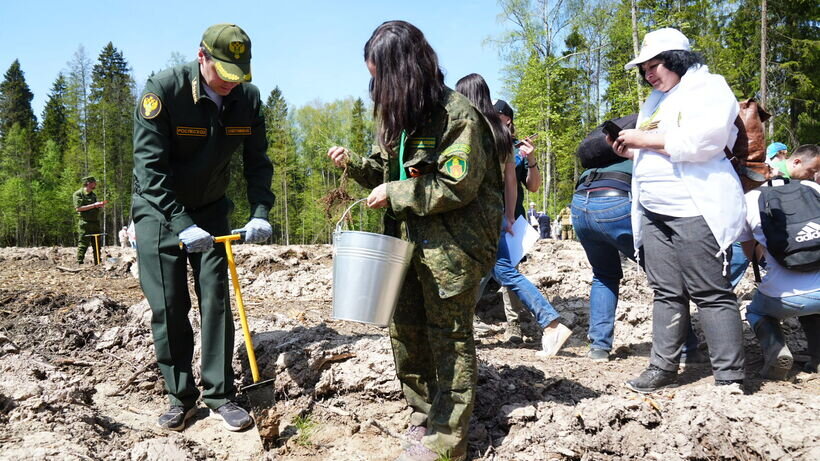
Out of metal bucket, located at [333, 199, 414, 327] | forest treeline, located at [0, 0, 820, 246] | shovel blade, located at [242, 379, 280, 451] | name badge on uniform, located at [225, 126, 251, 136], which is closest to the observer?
metal bucket, located at [333, 199, 414, 327]

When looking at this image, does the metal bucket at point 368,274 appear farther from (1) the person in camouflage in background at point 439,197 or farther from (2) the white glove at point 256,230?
(2) the white glove at point 256,230

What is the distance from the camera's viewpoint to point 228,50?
3.11m

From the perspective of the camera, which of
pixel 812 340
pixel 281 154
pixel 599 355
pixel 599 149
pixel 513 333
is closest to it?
pixel 812 340

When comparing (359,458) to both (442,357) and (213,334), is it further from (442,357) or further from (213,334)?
(213,334)

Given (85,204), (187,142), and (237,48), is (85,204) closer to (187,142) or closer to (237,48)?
(187,142)

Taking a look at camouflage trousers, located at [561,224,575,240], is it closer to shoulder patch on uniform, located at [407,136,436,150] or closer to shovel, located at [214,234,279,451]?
shovel, located at [214,234,279,451]

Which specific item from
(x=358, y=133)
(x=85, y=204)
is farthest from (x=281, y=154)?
(x=85, y=204)

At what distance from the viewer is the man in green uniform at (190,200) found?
3.15 m

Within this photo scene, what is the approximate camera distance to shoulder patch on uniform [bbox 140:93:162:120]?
316 cm

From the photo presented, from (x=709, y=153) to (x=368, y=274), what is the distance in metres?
1.88

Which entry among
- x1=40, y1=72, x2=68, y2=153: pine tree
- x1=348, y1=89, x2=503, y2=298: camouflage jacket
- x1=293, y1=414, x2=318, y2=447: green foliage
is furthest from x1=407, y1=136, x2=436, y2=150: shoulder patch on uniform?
x1=40, y1=72, x2=68, y2=153: pine tree

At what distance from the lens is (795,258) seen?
344cm

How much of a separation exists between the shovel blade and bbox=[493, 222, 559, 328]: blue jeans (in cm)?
187

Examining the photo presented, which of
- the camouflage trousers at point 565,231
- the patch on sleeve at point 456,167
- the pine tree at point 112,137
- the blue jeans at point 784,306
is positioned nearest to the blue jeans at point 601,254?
the blue jeans at point 784,306
